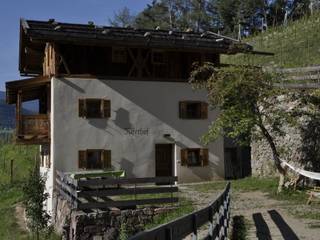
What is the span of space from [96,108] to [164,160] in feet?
13.7

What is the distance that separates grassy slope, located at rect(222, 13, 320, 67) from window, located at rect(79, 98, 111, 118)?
61.5 feet

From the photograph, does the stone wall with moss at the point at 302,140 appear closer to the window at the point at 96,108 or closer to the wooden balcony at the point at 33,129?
the window at the point at 96,108

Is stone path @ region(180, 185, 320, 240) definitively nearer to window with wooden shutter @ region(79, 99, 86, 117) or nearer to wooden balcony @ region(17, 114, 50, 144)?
window with wooden shutter @ region(79, 99, 86, 117)

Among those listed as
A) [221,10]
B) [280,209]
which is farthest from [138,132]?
[221,10]

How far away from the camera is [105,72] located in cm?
2556

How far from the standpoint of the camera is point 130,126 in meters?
25.3

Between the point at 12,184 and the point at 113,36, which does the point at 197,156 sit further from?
the point at 12,184

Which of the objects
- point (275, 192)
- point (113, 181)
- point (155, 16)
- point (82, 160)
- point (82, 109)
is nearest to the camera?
point (113, 181)

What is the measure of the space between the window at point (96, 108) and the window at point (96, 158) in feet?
5.10

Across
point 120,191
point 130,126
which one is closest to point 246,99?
point 120,191

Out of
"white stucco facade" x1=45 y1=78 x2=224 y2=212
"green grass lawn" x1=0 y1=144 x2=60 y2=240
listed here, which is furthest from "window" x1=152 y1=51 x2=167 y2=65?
"green grass lawn" x1=0 y1=144 x2=60 y2=240

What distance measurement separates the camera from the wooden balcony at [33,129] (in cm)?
2389

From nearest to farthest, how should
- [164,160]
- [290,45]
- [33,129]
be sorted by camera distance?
[33,129]
[164,160]
[290,45]

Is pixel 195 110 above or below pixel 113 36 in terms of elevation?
below
